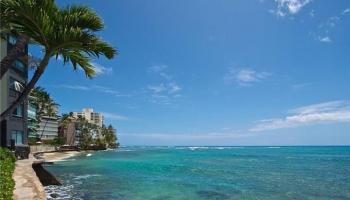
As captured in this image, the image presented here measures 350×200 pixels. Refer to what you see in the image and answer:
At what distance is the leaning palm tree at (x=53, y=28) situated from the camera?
5.68 m

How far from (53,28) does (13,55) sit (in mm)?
785

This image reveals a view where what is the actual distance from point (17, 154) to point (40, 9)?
2432 centimetres

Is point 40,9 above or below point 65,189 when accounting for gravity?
above

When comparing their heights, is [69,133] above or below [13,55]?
below

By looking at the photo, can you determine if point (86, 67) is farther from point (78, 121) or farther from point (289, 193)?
point (78, 121)

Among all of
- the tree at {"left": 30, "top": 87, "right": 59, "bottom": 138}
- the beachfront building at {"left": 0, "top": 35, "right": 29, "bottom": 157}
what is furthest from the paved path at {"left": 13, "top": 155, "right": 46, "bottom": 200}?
the tree at {"left": 30, "top": 87, "right": 59, "bottom": 138}

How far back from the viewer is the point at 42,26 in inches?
227

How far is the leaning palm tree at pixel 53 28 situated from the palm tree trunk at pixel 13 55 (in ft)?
0.43

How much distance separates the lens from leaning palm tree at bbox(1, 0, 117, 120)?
5.68 metres

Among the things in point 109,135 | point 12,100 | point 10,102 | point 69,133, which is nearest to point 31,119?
point 12,100

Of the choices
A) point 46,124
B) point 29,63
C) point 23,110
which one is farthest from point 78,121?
point 29,63

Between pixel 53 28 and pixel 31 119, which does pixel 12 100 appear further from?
pixel 53 28

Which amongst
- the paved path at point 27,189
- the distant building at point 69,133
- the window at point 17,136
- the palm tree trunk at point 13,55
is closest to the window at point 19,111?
the window at point 17,136

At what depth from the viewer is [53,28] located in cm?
588
